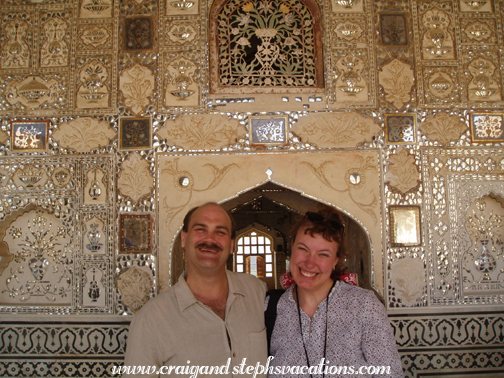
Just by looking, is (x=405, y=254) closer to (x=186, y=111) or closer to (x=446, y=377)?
(x=446, y=377)

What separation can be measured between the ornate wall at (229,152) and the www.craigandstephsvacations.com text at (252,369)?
1596 millimetres

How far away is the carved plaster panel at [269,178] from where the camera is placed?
128 inches

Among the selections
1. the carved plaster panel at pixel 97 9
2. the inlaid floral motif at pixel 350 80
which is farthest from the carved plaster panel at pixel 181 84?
the inlaid floral motif at pixel 350 80

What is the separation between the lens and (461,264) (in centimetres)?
326

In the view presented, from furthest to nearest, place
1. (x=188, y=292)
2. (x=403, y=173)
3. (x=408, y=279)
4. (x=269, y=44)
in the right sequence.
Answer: (x=269, y=44) < (x=403, y=173) < (x=408, y=279) < (x=188, y=292)

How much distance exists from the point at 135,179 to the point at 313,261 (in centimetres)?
210

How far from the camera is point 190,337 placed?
168cm

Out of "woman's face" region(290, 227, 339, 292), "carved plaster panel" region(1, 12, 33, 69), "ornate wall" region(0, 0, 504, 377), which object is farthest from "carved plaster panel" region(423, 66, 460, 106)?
"carved plaster panel" region(1, 12, 33, 69)

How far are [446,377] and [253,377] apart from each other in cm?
→ 225

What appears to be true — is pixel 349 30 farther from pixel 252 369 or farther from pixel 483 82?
pixel 252 369

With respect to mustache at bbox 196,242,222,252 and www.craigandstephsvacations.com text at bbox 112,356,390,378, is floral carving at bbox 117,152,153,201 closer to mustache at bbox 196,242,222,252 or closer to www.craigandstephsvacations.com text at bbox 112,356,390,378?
mustache at bbox 196,242,222,252

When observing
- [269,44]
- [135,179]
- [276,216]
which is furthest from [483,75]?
[276,216]

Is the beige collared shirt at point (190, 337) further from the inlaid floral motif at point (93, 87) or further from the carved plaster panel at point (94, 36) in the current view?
the carved plaster panel at point (94, 36)

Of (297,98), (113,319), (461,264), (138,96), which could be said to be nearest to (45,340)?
(113,319)
